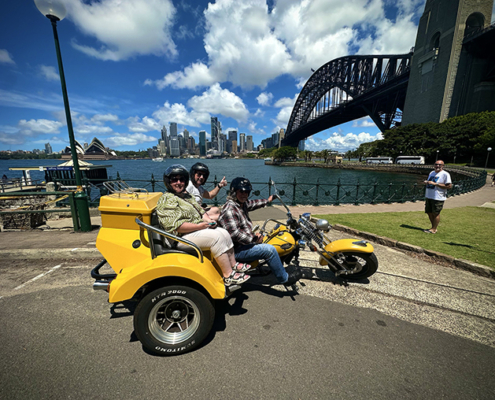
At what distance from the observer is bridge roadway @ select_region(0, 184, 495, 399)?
1893 millimetres

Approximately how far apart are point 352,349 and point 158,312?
2186 millimetres

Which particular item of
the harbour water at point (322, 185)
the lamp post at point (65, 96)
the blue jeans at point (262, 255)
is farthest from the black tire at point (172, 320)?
the lamp post at point (65, 96)

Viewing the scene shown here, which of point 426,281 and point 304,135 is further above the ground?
point 304,135

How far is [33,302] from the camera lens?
297cm

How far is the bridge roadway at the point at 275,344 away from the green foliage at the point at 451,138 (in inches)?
2049

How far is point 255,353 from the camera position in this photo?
2.24m

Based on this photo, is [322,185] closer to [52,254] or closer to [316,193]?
[316,193]

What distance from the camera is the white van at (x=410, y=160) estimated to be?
49.5 meters

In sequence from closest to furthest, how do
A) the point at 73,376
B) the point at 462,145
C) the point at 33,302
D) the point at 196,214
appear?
1. the point at 73,376
2. the point at 196,214
3. the point at 33,302
4. the point at 462,145

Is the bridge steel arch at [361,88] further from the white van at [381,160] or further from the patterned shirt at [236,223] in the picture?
the patterned shirt at [236,223]

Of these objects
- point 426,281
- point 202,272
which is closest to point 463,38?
point 426,281

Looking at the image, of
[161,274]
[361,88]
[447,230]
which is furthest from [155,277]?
[361,88]

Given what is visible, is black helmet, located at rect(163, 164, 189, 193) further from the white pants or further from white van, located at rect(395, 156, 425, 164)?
white van, located at rect(395, 156, 425, 164)

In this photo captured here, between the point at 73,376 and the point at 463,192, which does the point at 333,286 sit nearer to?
the point at 73,376
